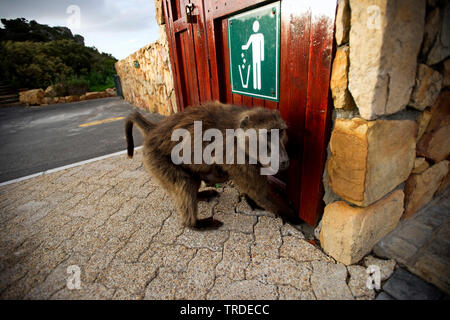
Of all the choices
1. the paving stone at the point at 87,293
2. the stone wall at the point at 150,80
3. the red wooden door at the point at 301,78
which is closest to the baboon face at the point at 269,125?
the red wooden door at the point at 301,78

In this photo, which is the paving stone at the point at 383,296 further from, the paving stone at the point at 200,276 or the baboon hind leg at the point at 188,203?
the baboon hind leg at the point at 188,203

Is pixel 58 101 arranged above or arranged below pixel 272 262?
above

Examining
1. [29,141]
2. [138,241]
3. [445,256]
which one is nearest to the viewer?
[445,256]

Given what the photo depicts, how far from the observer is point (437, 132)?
1.65 m

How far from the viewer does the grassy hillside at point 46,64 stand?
15320mm

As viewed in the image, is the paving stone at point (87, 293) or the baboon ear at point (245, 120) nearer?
the paving stone at point (87, 293)

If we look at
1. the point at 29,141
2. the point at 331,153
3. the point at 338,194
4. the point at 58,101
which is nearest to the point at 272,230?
the point at 338,194

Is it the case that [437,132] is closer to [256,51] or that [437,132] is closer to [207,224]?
[256,51]

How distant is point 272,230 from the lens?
1.99 metres

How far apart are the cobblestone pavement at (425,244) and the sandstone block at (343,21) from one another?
4.66ft

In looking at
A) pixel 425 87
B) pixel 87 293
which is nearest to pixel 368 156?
pixel 425 87

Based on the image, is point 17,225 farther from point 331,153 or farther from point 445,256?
point 445,256

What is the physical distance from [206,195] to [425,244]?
1.92m

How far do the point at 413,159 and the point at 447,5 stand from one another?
942mm
